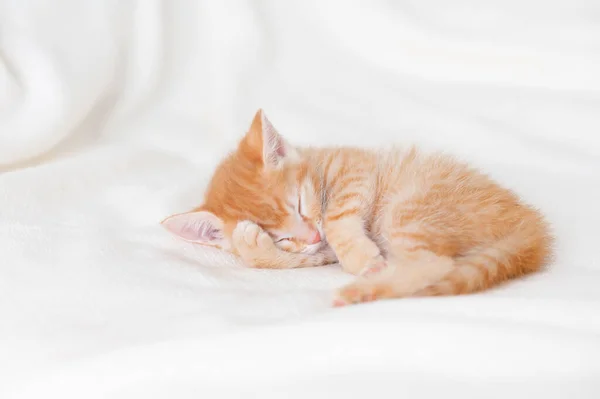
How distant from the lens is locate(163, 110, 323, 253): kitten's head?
5.89 feet

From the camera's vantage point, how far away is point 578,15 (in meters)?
2.63

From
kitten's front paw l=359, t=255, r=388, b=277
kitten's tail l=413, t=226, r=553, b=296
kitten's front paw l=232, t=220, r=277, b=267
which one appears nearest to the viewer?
kitten's tail l=413, t=226, r=553, b=296

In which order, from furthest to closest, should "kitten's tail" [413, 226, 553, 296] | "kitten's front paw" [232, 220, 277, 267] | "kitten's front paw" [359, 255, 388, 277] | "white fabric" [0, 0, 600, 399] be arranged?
"kitten's front paw" [232, 220, 277, 267], "kitten's front paw" [359, 255, 388, 277], "kitten's tail" [413, 226, 553, 296], "white fabric" [0, 0, 600, 399]

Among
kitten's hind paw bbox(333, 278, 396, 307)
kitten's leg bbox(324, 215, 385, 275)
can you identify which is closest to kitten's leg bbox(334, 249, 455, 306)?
kitten's hind paw bbox(333, 278, 396, 307)

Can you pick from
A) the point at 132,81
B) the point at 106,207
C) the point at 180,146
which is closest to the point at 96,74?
the point at 132,81

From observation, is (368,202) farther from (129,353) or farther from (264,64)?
(264,64)

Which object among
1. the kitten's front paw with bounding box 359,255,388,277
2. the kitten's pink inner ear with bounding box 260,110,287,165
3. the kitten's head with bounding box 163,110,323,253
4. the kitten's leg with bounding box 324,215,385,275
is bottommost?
the kitten's front paw with bounding box 359,255,388,277

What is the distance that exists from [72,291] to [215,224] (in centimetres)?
41

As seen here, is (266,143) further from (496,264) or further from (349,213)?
(496,264)

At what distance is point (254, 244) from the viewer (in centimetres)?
177

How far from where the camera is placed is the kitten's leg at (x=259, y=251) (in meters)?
1.77

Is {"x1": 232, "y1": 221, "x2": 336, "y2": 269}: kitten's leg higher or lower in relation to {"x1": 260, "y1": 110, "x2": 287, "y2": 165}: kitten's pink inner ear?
lower

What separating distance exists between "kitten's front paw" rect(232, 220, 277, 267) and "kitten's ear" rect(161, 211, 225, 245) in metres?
0.08

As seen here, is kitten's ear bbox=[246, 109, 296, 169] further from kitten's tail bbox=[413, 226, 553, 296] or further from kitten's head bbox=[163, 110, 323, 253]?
kitten's tail bbox=[413, 226, 553, 296]
